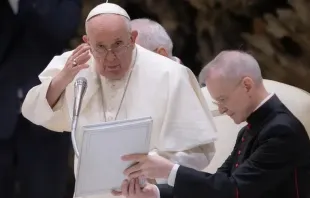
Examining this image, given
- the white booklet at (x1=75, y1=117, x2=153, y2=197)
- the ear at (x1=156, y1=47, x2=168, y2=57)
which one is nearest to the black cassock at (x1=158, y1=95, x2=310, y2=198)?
the white booklet at (x1=75, y1=117, x2=153, y2=197)

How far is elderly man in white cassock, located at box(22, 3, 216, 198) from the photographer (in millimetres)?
2959

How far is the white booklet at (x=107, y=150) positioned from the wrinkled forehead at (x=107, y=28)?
50 centimetres

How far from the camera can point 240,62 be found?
2.80 meters

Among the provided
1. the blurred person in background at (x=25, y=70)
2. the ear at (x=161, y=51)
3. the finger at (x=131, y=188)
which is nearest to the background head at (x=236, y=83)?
the finger at (x=131, y=188)

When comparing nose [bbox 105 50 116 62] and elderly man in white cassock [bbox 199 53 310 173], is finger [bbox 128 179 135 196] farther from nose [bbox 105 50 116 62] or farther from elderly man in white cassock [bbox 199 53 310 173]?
elderly man in white cassock [bbox 199 53 310 173]

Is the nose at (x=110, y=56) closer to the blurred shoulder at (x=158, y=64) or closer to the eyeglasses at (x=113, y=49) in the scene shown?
the eyeglasses at (x=113, y=49)

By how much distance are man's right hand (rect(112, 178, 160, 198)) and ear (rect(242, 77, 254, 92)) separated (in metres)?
0.50

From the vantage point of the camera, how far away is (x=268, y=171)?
2.69 metres

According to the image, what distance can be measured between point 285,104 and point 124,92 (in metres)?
0.80

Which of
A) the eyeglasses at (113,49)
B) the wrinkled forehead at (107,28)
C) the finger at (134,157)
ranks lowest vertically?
the finger at (134,157)

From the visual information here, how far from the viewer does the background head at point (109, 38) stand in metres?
2.92

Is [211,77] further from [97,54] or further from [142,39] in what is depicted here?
[142,39]

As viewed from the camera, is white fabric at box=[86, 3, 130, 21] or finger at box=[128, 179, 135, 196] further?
white fabric at box=[86, 3, 130, 21]

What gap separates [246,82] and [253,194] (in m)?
0.40
